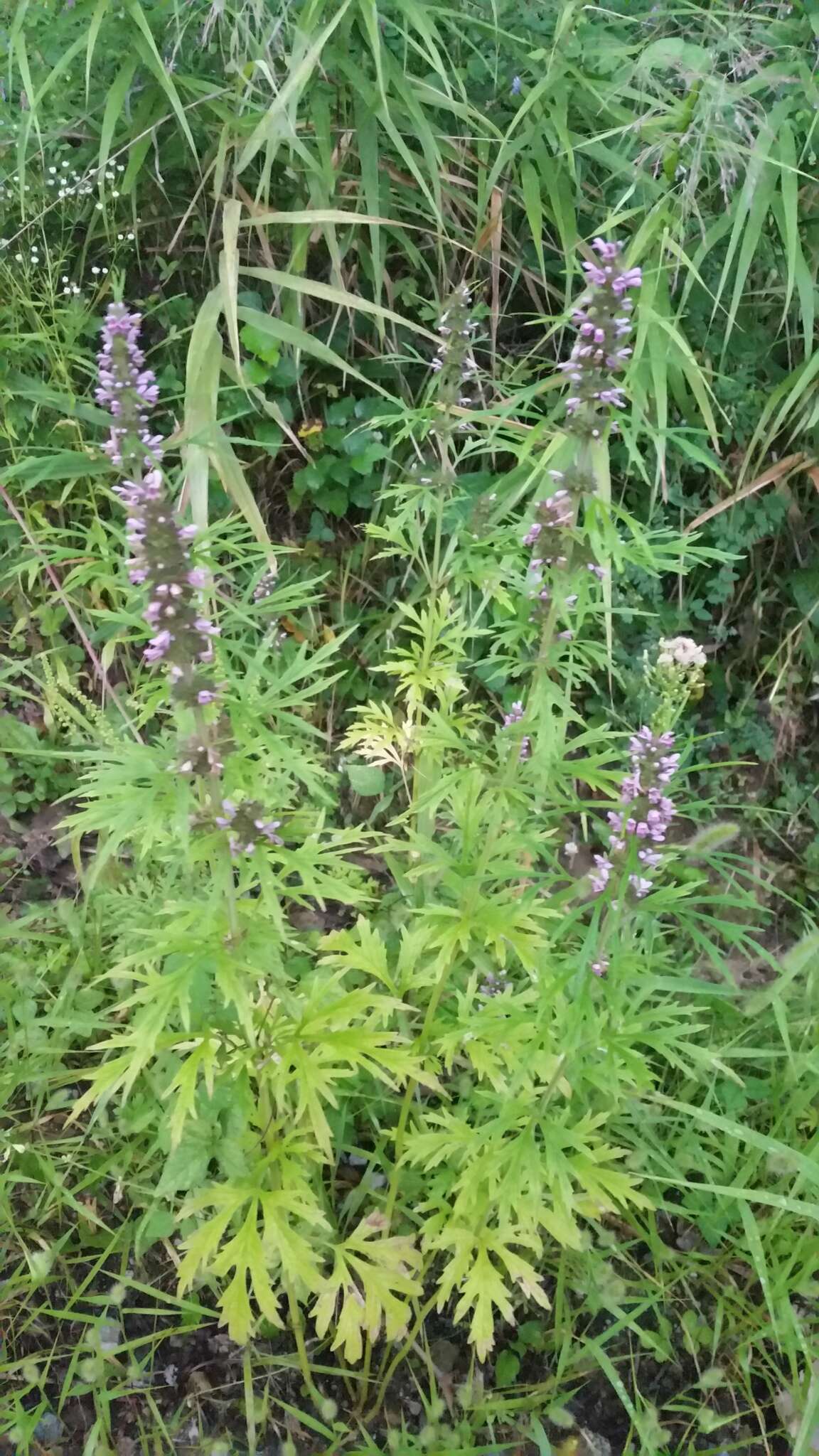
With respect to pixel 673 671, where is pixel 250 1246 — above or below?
below

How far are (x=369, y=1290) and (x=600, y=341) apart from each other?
148 cm

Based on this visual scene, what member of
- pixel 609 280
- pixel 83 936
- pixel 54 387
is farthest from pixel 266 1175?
pixel 54 387

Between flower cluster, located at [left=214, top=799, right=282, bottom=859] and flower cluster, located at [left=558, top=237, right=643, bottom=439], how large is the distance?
25.7 inches

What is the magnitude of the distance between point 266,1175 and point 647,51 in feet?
7.97

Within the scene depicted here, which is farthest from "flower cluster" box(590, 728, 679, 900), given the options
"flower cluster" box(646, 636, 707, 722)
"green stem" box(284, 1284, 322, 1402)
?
"green stem" box(284, 1284, 322, 1402)

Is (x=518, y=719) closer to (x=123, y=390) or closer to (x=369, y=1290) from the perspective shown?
(x=123, y=390)

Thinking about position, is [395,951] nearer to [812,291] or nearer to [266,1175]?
[266,1175]

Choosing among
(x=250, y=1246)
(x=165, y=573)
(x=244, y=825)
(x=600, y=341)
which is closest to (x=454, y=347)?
(x=600, y=341)

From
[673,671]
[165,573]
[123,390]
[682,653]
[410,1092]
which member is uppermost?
[123,390]

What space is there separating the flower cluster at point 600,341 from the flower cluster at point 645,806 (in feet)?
1.40

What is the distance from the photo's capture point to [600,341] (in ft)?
3.82

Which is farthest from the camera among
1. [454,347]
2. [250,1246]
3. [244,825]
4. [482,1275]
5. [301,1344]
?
[454,347]

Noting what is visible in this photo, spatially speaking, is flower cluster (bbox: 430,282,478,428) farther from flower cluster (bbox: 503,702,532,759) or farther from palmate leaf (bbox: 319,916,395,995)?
palmate leaf (bbox: 319,916,395,995)

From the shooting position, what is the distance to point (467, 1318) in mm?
1833
